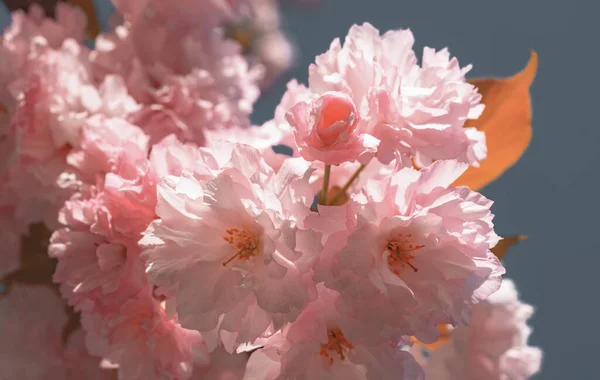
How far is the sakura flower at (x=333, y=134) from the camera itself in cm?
43

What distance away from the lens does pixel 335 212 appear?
428mm

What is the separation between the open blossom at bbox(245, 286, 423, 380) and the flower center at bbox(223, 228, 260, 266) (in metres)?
0.06

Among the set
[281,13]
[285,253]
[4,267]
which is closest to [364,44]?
[285,253]

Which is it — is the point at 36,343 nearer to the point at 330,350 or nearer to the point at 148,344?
the point at 148,344

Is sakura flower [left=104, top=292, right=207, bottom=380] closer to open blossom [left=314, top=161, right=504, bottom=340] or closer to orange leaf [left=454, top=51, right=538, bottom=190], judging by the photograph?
open blossom [left=314, top=161, right=504, bottom=340]

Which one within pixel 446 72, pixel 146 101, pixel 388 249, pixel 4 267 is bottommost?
pixel 4 267

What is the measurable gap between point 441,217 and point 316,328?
0.38 ft

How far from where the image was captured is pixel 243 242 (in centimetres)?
44

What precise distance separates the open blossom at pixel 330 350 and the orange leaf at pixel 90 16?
1.72 feet

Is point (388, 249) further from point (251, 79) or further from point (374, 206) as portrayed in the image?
point (251, 79)

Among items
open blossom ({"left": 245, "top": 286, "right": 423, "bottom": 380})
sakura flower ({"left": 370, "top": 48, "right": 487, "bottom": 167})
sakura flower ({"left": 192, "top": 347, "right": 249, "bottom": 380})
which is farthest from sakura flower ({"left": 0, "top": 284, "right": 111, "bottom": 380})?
sakura flower ({"left": 370, "top": 48, "right": 487, "bottom": 167})

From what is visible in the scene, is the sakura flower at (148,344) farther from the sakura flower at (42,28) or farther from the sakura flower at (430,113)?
the sakura flower at (42,28)

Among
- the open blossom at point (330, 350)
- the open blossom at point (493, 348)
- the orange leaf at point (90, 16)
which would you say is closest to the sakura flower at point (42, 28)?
the orange leaf at point (90, 16)

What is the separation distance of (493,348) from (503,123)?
0.23 m
